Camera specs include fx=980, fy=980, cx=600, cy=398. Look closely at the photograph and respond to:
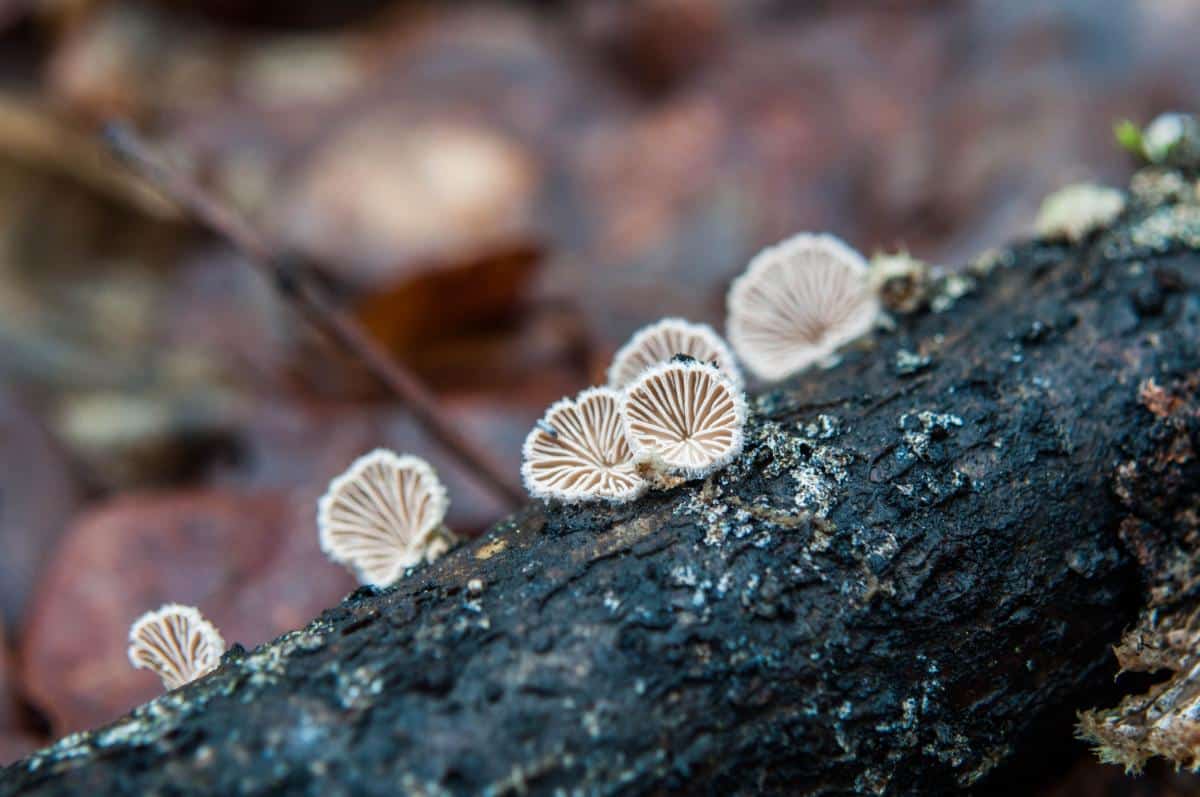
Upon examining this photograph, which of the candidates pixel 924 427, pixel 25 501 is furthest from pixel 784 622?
pixel 25 501

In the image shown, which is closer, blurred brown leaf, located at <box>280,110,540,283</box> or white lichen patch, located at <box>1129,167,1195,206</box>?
white lichen patch, located at <box>1129,167,1195,206</box>

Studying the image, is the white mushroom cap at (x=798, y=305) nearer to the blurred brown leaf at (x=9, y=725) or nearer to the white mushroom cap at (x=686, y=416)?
the white mushroom cap at (x=686, y=416)

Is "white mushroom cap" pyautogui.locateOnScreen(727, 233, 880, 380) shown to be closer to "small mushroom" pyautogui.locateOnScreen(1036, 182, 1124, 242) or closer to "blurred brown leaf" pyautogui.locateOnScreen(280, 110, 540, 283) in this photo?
"small mushroom" pyautogui.locateOnScreen(1036, 182, 1124, 242)

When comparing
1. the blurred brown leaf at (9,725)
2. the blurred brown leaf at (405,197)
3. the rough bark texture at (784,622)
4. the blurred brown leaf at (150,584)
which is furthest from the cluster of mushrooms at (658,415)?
the blurred brown leaf at (405,197)

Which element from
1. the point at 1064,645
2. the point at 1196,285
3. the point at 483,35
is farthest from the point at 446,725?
the point at 483,35

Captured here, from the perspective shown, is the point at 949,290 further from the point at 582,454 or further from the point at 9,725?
the point at 9,725

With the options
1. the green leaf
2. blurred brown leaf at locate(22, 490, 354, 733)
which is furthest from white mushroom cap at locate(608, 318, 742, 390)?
the green leaf
